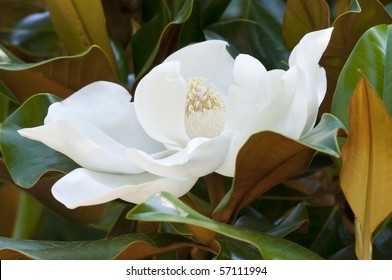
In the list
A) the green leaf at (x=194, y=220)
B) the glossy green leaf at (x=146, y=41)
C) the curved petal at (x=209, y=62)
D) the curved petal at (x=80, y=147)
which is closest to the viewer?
the green leaf at (x=194, y=220)

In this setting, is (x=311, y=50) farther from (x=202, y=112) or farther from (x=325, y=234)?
(x=325, y=234)

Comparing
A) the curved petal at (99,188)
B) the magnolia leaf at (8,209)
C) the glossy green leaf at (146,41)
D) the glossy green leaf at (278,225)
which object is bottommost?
the magnolia leaf at (8,209)

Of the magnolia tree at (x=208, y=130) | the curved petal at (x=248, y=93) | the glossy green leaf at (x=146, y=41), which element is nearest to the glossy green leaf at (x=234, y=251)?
the magnolia tree at (x=208, y=130)

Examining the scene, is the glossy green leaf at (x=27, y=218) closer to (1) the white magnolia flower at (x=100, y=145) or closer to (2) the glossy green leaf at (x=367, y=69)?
(1) the white magnolia flower at (x=100, y=145)

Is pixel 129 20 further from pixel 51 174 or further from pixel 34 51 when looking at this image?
pixel 51 174

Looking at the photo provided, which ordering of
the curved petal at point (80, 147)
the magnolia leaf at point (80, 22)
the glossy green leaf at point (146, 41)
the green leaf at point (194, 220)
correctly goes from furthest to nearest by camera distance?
the glossy green leaf at point (146, 41) → the magnolia leaf at point (80, 22) → the curved petal at point (80, 147) → the green leaf at point (194, 220)

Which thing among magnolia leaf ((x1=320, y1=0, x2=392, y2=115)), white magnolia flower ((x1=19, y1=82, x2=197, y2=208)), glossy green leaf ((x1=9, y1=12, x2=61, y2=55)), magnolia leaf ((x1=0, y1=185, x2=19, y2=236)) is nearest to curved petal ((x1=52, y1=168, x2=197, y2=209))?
white magnolia flower ((x1=19, y1=82, x2=197, y2=208))
